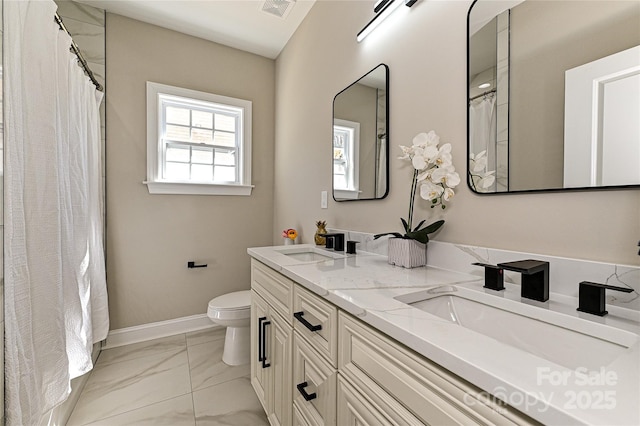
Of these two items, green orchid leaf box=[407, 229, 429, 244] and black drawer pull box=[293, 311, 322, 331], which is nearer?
black drawer pull box=[293, 311, 322, 331]

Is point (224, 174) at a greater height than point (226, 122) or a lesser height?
lesser

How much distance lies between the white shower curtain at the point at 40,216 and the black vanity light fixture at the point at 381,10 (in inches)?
56.1

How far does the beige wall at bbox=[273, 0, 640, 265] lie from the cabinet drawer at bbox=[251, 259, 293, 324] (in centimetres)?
61

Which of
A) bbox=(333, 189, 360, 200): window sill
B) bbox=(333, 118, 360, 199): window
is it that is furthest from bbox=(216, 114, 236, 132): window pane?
bbox=(333, 189, 360, 200): window sill

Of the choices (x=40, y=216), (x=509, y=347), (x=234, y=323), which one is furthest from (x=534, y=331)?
(x=234, y=323)

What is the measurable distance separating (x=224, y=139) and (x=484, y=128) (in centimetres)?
232

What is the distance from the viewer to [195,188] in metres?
2.55

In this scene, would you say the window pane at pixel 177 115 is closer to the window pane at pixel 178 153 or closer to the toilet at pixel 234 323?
the window pane at pixel 178 153


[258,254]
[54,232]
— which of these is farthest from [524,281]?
[54,232]

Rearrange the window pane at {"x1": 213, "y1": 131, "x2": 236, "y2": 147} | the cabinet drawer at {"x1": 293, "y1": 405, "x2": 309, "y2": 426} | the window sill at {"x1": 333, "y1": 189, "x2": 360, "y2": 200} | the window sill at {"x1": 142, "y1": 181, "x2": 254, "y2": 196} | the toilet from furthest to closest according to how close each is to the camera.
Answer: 1. the window pane at {"x1": 213, "y1": 131, "x2": 236, "y2": 147}
2. the window sill at {"x1": 142, "y1": 181, "x2": 254, "y2": 196}
3. the toilet
4. the window sill at {"x1": 333, "y1": 189, "x2": 360, "y2": 200}
5. the cabinet drawer at {"x1": 293, "y1": 405, "x2": 309, "y2": 426}

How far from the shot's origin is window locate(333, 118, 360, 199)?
1.72m

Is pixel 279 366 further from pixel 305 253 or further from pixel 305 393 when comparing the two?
pixel 305 253

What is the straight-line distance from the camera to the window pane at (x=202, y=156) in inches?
103

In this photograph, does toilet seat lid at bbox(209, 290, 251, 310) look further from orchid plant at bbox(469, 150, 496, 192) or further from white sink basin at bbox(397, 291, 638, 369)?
orchid plant at bbox(469, 150, 496, 192)
